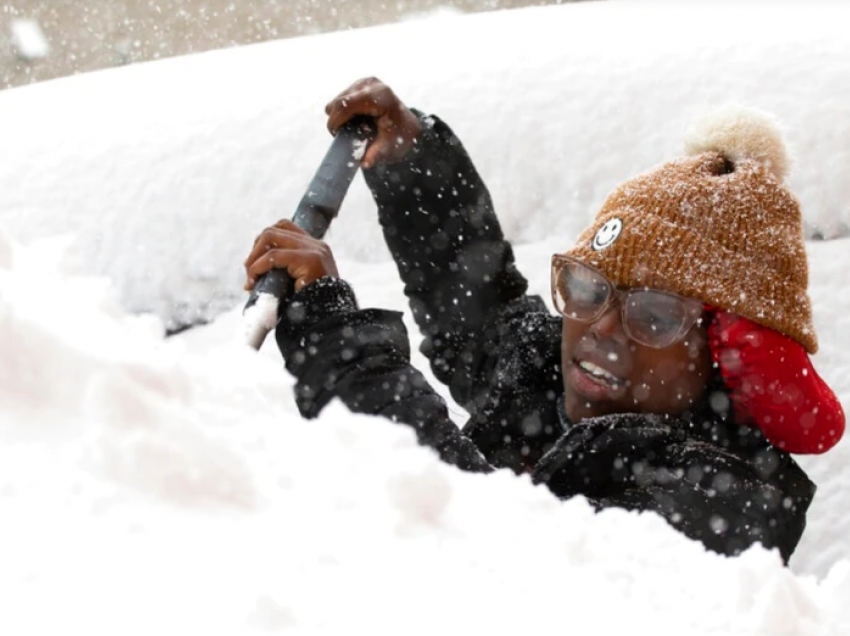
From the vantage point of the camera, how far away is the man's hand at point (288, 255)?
1.19m

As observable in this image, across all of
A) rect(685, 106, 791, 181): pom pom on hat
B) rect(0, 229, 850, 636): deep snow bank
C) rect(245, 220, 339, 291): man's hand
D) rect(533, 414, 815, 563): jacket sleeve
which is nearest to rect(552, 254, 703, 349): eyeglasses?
rect(533, 414, 815, 563): jacket sleeve

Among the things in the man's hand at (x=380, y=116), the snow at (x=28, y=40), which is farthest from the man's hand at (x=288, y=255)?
the snow at (x=28, y=40)

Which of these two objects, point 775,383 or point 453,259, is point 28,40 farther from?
point 775,383

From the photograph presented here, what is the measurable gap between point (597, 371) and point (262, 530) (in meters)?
0.97

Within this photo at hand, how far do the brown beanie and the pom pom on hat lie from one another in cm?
1

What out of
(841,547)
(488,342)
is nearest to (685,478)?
(488,342)

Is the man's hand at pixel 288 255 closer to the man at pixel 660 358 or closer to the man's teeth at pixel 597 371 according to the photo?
the man at pixel 660 358

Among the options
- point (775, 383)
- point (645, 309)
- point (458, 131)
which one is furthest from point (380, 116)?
point (775, 383)

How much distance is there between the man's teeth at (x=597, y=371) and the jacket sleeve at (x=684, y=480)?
57mm

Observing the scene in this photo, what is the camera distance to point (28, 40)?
9531mm

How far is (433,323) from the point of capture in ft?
5.77

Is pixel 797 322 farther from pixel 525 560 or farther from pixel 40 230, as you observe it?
pixel 40 230

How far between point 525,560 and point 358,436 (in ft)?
0.39

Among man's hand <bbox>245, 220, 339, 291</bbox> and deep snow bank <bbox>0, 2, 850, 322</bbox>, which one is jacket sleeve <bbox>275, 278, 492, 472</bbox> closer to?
man's hand <bbox>245, 220, 339, 291</bbox>
